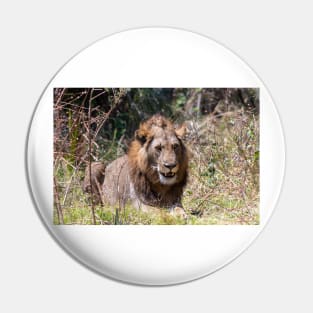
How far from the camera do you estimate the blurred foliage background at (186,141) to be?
8.54 m

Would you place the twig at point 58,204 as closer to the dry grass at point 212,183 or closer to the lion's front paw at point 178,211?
the dry grass at point 212,183

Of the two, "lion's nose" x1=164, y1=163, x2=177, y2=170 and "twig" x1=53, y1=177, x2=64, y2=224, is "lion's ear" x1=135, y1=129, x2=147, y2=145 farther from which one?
"twig" x1=53, y1=177, x2=64, y2=224

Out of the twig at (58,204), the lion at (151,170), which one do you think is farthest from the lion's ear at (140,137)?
the twig at (58,204)

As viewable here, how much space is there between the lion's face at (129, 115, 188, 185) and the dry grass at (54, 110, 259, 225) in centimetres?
7

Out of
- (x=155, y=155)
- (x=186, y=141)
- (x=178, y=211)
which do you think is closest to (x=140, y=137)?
(x=155, y=155)

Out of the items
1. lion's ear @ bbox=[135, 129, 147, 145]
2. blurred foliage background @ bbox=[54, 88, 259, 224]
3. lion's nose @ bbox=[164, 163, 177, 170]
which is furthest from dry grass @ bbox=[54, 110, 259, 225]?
lion's ear @ bbox=[135, 129, 147, 145]

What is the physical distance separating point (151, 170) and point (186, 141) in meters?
0.26

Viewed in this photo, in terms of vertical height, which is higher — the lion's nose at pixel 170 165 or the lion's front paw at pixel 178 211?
the lion's nose at pixel 170 165

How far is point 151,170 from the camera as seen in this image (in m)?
8.61

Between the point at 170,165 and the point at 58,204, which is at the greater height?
the point at 170,165

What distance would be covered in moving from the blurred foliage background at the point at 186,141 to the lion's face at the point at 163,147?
0.15ft

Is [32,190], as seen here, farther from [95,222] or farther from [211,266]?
[211,266]

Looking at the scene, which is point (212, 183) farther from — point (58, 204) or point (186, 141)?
point (58, 204)
